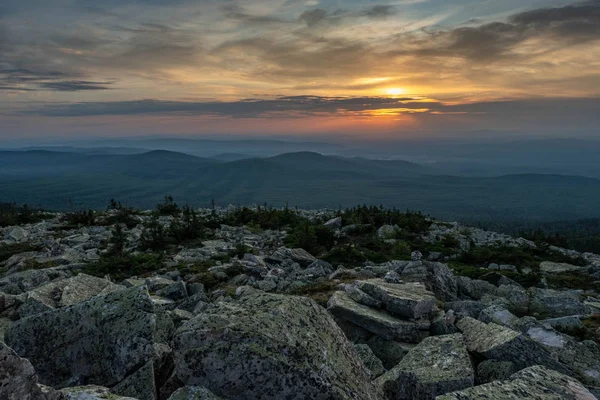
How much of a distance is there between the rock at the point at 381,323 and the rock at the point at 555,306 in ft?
17.2

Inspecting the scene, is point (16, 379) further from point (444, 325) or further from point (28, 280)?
point (28, 280)

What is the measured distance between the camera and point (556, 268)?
22375 mm

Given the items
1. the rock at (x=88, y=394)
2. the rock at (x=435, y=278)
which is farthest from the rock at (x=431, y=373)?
the rock at (x=435, y=278)

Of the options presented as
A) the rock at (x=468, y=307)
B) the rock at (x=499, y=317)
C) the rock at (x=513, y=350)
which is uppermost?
the rock at (x=513, y=350)

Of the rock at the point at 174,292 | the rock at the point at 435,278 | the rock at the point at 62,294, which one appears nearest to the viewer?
the rock at the point at 62,294

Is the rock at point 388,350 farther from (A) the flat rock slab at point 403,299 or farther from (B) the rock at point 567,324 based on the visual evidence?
(B) the rock at point 567,324

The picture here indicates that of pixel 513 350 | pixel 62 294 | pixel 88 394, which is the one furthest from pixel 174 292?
pixel 513 350

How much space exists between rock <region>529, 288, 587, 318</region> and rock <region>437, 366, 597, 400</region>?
7.14 metres

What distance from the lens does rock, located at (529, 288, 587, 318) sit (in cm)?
1224

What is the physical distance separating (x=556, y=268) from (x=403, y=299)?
56.8ft

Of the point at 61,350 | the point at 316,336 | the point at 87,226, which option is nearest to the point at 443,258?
the point at 316,336

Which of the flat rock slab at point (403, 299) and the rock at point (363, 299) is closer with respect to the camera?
the flat rock slab at point (403, 299)

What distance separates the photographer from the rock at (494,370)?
7.04 metres

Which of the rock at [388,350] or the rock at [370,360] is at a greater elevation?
the rock at [370,360]
